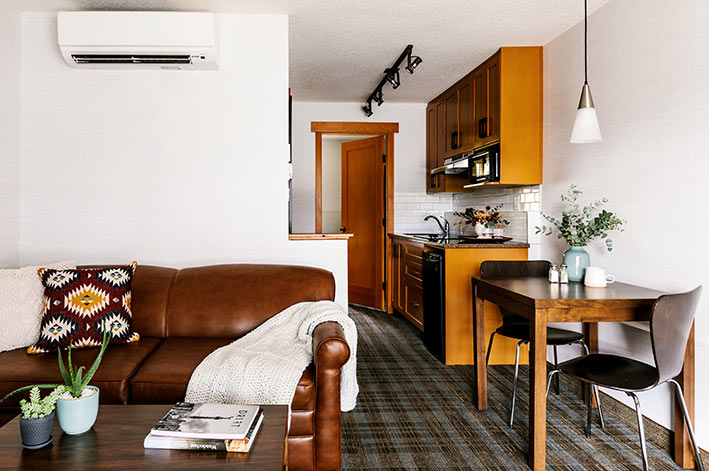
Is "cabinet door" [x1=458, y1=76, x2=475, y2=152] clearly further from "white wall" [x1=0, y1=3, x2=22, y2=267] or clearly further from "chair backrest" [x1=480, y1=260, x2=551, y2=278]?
"white wall" [x1=0, y1=3, x2=22, y2=267]

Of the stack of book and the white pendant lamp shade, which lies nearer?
the stack of book

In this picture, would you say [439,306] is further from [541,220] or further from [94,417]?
[94,417]

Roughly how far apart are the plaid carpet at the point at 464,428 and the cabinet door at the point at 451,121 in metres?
2.36

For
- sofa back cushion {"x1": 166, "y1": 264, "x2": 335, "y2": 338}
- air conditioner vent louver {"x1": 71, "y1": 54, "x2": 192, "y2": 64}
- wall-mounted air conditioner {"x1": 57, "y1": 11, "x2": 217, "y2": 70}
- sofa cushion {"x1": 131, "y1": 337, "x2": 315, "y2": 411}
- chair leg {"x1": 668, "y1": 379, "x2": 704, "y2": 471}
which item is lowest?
chair leg {"x1": 668, "y1": 379, "x2": 704, "y2": 471}

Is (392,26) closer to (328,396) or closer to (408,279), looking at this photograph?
(408,279)

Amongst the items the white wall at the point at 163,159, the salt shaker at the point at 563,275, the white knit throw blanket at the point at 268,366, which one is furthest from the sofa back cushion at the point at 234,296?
the salt shaker at the point at 563,275

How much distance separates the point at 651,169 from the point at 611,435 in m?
1.50

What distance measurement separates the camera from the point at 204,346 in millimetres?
2480

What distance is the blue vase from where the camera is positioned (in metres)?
2.72

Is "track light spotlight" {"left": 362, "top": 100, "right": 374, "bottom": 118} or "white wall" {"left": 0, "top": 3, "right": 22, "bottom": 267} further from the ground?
"track light spotlight" {"left": 362, "top": 100, "right": 374, "bottom": 118}

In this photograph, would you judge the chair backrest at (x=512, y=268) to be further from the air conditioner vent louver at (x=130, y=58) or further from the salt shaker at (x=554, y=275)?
the air conditioner vent louver at (x=130, y=58)

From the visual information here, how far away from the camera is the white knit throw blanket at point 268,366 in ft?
6.61

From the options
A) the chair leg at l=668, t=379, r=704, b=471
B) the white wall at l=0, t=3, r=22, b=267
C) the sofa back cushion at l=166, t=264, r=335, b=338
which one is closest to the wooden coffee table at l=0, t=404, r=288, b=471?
the sofa back cushion at l=166, t=264, r=335, b=338

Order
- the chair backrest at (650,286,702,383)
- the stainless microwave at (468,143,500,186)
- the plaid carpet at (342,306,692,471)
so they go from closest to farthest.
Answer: the chair backrest at (650,286,702,383) < the plaid carpet at (342,306,692,471) < the stainless microwave at (468,143,500,186)
